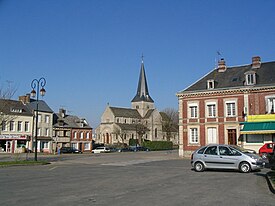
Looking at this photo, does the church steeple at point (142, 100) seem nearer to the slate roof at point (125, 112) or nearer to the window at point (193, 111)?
the slate roof at point (125, 112)

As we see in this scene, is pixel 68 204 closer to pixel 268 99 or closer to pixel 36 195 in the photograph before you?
pixel 36 195

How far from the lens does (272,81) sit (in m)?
34.0

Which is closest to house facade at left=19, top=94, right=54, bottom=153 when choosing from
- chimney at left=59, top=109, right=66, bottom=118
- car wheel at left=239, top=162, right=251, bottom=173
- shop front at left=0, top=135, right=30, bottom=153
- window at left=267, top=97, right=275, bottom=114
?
shop front at left=0, top=135, right=30, bottom=153

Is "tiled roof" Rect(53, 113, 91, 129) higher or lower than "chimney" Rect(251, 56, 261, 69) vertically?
lower

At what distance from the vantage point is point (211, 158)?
18.3 meters

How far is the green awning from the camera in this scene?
31984 millimetres

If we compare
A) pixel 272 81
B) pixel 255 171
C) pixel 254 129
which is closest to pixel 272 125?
pixel 254 129

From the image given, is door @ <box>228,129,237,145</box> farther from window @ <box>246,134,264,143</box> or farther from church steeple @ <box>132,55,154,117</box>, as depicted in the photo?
church steeple @ <box>132,55,154,117</box>

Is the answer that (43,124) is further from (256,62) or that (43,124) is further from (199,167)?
(199,167)

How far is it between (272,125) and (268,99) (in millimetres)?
2941

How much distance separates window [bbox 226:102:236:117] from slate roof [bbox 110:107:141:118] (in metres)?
64.4

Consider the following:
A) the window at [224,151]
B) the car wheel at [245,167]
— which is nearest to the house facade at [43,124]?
the window at [224,151]

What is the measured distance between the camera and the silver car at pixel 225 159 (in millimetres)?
17656

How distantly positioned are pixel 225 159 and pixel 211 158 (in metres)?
0.74
